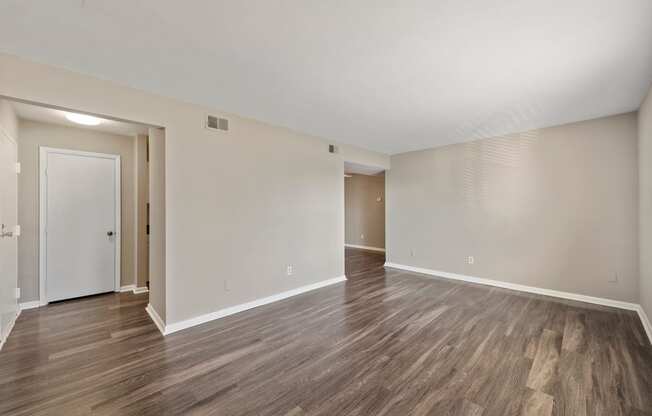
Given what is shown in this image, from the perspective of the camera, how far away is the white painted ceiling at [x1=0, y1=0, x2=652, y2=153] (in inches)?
62.9

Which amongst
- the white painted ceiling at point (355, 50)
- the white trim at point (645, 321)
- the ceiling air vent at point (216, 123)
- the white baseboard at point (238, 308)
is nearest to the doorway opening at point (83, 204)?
the white baseboard at point (238, 308)

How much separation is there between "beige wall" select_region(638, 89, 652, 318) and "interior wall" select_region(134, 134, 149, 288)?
648 cm

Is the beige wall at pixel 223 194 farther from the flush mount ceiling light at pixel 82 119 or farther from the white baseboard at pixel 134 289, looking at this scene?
the white baseboard at pixel 134 289

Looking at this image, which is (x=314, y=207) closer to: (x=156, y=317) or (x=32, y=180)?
(x=156, y=317)

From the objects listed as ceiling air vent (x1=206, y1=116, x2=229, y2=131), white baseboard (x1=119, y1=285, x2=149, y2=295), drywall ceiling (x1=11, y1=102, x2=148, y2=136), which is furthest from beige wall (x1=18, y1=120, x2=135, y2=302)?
ceiling air vent (x1=206, y1=116, x2=229, y2=131)

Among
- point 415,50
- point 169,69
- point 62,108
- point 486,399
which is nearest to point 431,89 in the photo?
point 415,50

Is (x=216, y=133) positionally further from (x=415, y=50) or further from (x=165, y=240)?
(x=415, y=50)

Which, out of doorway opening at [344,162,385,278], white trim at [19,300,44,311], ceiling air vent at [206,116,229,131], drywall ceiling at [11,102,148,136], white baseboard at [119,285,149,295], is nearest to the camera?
drywall ceiling at [11,102,148,136]

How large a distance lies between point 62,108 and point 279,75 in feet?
6.29

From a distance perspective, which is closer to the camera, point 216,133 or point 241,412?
point 241,412

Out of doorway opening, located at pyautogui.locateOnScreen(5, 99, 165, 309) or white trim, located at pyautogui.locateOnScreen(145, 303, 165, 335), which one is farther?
doorway opening, located at pyautogui.locateOnScreen(5, 99, 165, 309)

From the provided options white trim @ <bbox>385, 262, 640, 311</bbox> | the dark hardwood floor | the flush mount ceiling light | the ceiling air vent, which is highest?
the flush mount ceiling light

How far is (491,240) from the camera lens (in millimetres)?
4465

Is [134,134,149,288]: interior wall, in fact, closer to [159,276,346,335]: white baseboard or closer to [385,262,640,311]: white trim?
[159,276,346,335]: white baseboard
